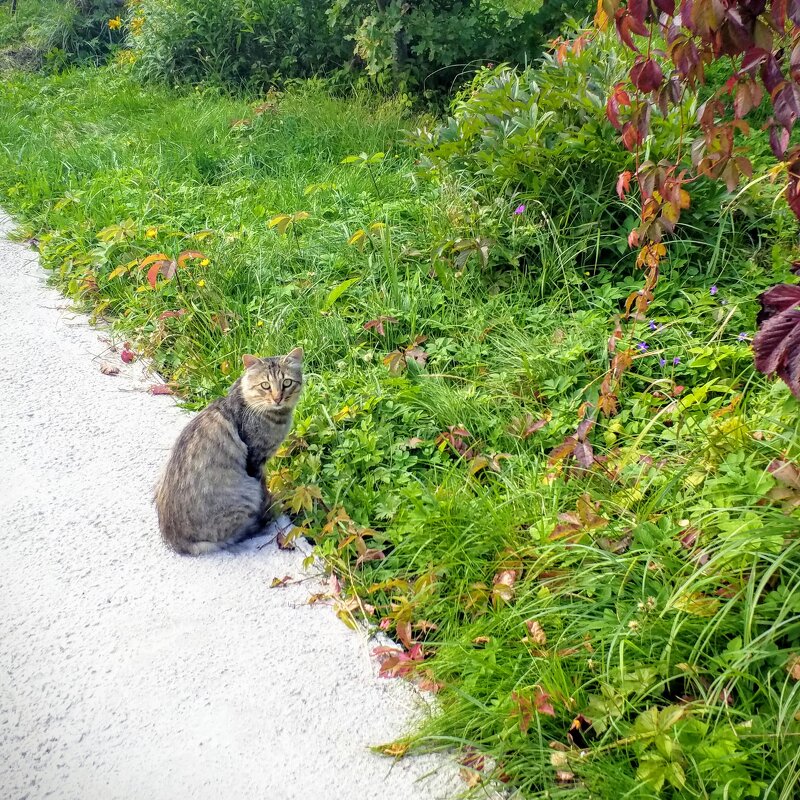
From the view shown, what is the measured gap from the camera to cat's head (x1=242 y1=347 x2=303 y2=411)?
3539mm

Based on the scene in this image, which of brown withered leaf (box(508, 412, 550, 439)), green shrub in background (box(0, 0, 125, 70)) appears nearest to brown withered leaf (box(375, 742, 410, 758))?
brown withered leaf (box(508, 412, 550, 439))

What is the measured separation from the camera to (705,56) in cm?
187

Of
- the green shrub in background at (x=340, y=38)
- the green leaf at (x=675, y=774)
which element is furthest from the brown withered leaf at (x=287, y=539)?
the green shrub in background at (x=340, y=38)

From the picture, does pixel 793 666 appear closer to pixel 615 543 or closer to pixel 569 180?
pixel 615 543

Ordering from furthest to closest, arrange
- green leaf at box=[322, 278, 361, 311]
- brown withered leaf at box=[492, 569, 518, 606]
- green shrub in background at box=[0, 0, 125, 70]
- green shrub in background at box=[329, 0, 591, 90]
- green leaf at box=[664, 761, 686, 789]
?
green shrub in background at box=[0, 0, 125, 70] → green shrub in background at box=[329, 0, 591, 90] → green leaf at box=[322, 278, 361, 311] → brown withered leaf at box=[492, 569, 518, 606] → green leaf at box=[664, 761, 686, 789]

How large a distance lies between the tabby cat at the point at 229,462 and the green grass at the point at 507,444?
195mm

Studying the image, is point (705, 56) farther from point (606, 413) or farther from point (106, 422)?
point (106, 422)

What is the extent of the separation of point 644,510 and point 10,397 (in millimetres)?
3538

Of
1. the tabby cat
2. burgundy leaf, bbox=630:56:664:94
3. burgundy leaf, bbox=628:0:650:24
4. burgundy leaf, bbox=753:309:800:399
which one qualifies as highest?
burgundy leaf, bbox=628:0:650:24

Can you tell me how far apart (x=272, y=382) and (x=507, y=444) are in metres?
1.14

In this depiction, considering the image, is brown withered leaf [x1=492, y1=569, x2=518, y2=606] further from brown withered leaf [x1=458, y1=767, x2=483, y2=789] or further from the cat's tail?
the cat's tail

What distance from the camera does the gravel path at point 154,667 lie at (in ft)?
7.93

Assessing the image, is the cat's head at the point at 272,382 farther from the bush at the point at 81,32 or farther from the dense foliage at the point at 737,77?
the bush at the point at 81,32

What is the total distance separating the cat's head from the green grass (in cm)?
29
